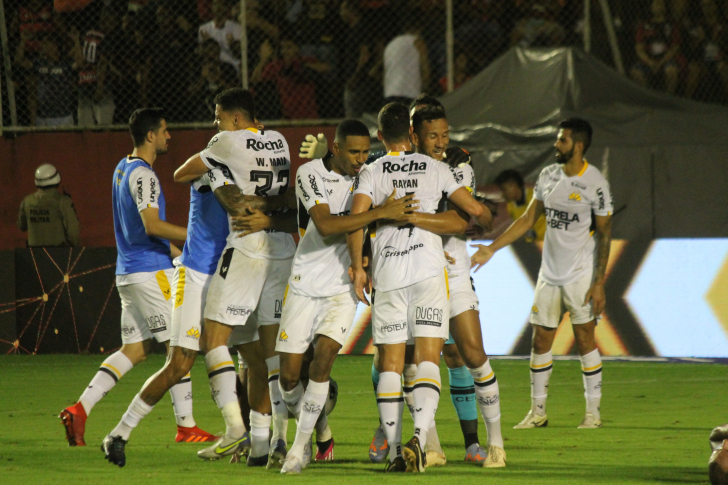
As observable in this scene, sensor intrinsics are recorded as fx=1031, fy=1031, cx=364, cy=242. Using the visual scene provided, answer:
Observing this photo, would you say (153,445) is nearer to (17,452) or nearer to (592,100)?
(17,452)

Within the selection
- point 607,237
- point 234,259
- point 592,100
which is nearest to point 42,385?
point 234,259

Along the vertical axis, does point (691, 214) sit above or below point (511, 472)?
above

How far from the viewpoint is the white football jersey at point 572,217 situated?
8.16 meters

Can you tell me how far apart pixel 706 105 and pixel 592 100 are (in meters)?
1.41

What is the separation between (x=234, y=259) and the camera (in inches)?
255

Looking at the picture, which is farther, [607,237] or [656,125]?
[656,125]

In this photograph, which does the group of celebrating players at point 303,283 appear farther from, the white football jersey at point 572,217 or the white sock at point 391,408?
the white football jersey at point 572,217

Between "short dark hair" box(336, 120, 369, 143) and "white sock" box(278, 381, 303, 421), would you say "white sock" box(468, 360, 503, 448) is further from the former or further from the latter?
"short dark hair" box(336, 120, 369, 143)

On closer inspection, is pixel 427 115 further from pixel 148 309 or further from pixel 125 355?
pixel 125 355

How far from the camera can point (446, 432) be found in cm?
763

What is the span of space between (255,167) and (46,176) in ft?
25.0

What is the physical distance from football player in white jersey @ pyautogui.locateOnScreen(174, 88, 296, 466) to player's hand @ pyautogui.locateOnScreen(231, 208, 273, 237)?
1.3 inches

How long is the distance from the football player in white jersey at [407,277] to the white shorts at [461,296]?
354mm

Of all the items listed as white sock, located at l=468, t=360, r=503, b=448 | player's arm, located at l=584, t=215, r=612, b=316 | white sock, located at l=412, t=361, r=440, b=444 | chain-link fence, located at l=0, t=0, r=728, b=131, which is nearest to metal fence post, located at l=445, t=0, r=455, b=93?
chain-link fence, located at l=0, t=0, r=728, b=131
